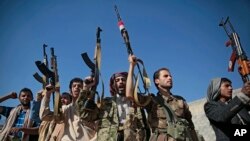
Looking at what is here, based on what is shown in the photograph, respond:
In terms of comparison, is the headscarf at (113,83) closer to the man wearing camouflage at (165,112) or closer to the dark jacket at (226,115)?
the man wearing camouflage at (165,112)

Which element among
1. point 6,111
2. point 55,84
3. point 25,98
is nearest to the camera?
point 55,84

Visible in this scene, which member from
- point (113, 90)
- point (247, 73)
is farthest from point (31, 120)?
point (247, 73)

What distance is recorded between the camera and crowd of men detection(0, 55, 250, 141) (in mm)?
3932

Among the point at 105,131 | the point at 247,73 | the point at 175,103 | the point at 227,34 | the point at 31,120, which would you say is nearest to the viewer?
the point at 105,131

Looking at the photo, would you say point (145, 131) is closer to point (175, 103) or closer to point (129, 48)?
point (175, 103)

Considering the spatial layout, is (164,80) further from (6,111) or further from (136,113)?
(6,111)

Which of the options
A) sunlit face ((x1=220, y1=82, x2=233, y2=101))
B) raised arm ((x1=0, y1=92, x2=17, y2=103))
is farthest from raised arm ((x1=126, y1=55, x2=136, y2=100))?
raised arm ((x1=0, y1=92, x2=17, y2=103))

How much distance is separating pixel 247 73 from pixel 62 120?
3576 millimetres

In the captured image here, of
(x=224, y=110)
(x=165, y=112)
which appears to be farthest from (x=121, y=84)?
(x=224, y=110)

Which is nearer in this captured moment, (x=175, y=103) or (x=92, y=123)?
(x=175, y=103)

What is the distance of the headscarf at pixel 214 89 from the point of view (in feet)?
14.7

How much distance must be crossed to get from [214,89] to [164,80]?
0.86 meters

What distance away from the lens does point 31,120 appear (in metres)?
5.79

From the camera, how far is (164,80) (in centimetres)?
451
